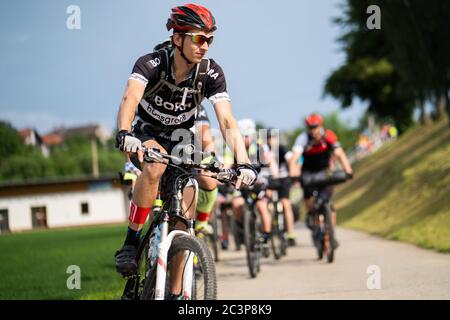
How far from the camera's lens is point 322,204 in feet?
35.8

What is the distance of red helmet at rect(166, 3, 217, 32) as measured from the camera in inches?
189

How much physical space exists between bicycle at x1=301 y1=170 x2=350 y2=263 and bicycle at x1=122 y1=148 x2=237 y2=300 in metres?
6.11

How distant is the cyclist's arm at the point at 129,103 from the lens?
4605 mm

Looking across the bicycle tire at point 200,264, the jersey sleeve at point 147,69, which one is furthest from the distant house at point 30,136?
the bicycle tire at point 200,264

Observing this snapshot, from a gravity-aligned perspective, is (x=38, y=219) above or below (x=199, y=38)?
below

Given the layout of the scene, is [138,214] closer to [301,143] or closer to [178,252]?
[178,252]

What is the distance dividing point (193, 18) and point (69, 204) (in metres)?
61.5

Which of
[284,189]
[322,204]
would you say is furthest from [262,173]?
[322,204]

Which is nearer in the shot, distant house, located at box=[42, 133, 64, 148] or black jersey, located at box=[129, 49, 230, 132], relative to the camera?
black jersey, located at box=[129, 49, 230, 132]

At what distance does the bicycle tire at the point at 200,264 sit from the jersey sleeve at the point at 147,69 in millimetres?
1117

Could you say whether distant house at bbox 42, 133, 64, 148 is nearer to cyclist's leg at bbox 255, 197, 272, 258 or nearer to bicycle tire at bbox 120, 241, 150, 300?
cyclist's leg at bbox 255, 197, 272, 258

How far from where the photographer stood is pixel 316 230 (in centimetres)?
1106

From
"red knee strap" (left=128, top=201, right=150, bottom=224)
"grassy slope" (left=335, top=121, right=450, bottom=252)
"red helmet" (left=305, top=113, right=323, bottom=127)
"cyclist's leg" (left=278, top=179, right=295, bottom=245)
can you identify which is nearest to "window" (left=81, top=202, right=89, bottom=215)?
"grassy slope" (left=335, top=121, right=450, bottom=252)
